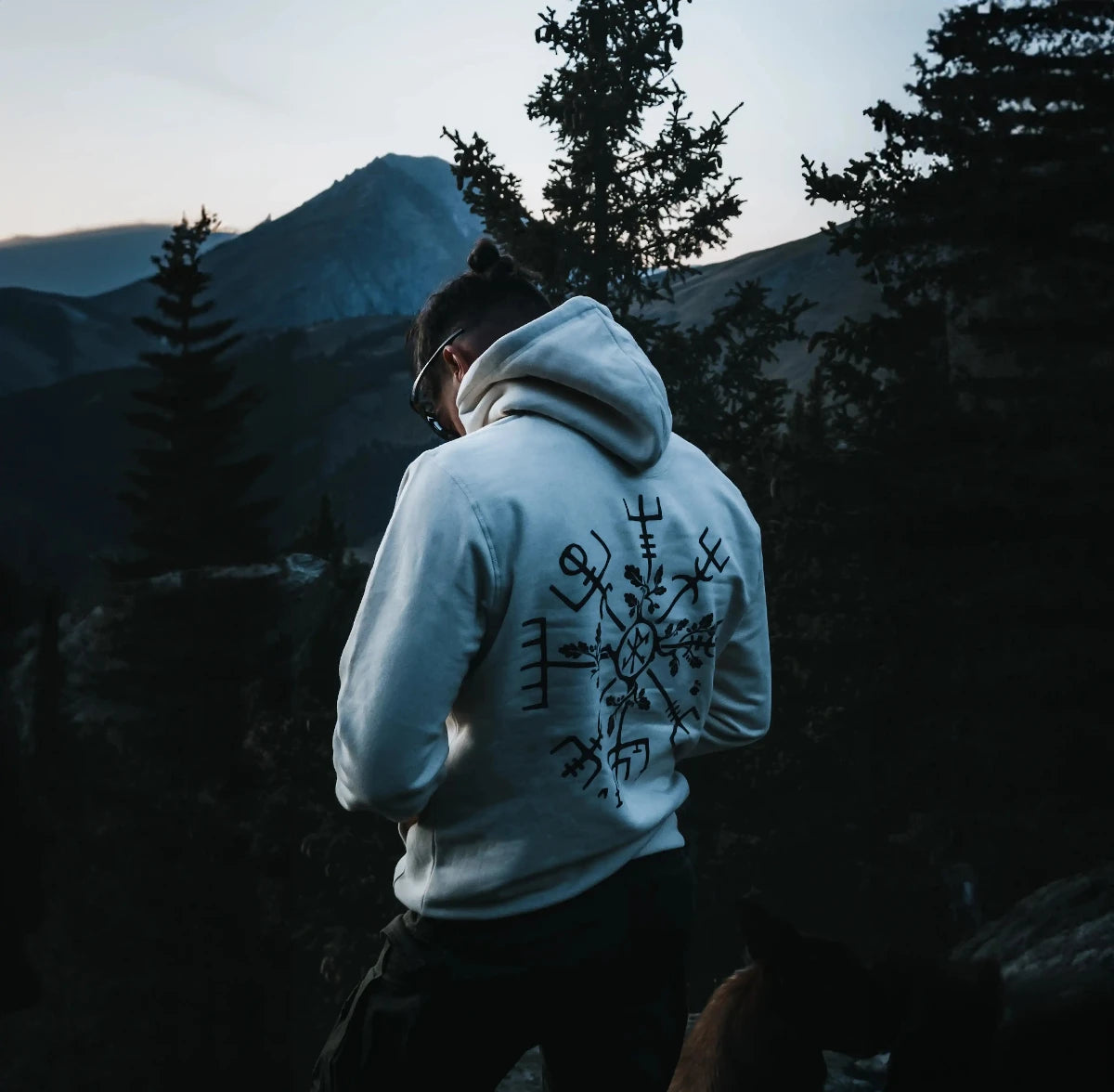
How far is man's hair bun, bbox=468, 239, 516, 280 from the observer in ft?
6.37

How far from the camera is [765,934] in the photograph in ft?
8.36

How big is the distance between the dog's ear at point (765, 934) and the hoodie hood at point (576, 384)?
123 centimetres

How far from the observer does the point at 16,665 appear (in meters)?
32.1

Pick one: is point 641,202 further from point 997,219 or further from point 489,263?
point 489,263

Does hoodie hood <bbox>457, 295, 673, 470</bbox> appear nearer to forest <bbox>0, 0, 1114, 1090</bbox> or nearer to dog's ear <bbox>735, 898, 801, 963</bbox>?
dog's ear <bbox>735, 898, 801, 963</bbox>

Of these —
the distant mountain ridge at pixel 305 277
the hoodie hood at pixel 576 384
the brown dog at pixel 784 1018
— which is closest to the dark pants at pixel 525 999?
the hoodie hood at pixel 576 384

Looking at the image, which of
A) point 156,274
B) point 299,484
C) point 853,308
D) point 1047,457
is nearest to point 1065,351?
point 1047,457

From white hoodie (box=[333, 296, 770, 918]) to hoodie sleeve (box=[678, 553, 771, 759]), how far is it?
0.30 meters

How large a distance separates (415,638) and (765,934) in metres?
1.47

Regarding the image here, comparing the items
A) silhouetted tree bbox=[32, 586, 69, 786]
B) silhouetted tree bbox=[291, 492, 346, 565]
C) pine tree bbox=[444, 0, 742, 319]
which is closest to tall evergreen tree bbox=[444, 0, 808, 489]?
pine tree bbox=[444, 0, 742, 319]

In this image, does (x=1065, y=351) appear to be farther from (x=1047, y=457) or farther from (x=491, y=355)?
(x=491, y=355)

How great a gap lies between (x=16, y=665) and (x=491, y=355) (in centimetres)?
3442

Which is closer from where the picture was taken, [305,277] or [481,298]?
[481,298]

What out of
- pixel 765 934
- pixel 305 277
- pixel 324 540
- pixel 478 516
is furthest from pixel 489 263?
pixel 305 277
